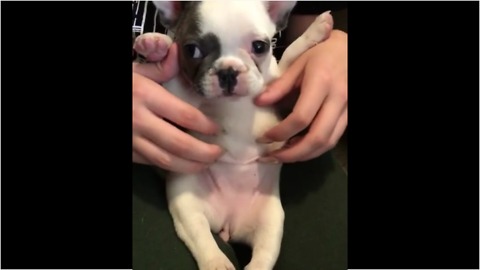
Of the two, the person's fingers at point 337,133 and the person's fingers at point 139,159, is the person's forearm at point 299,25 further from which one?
the person's fingers at point 139,159

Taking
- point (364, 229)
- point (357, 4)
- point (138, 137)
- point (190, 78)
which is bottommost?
point (364, 229)

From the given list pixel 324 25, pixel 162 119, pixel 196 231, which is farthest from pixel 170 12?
pixel 196 231

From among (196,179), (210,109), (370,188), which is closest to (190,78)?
(210,109)

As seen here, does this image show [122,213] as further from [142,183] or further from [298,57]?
[298,57]

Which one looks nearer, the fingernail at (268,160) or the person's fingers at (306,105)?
the person's fingers at (306,105)

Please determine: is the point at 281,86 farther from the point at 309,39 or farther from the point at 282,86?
the point at 309,39

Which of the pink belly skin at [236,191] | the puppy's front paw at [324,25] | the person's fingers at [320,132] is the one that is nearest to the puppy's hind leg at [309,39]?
the puppy's front paw at [324,25]
